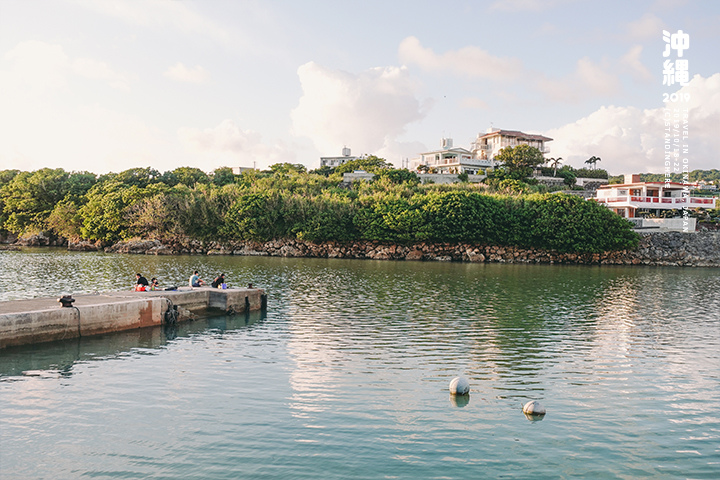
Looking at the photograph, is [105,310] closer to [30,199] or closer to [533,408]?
[533,408]

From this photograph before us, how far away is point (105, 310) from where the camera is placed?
2289 centimetres

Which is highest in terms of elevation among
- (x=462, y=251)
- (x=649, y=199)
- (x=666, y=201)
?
(x=649, y=199)

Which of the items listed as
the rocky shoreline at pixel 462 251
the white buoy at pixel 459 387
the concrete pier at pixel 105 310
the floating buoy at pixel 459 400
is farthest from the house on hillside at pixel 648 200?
the floating buoy at pixel 459 400

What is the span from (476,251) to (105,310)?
6364 centimetres

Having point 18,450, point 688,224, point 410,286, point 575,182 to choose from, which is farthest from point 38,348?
point 575,182

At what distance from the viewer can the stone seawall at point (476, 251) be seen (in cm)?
7756

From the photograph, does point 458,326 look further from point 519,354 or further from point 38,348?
→ point 38,348

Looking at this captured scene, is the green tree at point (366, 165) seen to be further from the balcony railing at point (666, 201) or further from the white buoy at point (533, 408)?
the white buoy at point (533, 408)

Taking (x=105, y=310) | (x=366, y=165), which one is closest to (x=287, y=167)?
(x=366, y=165)

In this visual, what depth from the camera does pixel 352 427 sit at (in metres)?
12.9

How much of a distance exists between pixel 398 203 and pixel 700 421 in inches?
2735

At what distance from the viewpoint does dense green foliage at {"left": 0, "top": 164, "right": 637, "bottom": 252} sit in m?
77.4

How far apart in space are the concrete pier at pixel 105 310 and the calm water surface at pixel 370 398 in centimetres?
89

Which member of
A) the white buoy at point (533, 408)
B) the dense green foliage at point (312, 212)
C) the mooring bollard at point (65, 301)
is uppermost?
the dense green foliage at point (312, 212)
